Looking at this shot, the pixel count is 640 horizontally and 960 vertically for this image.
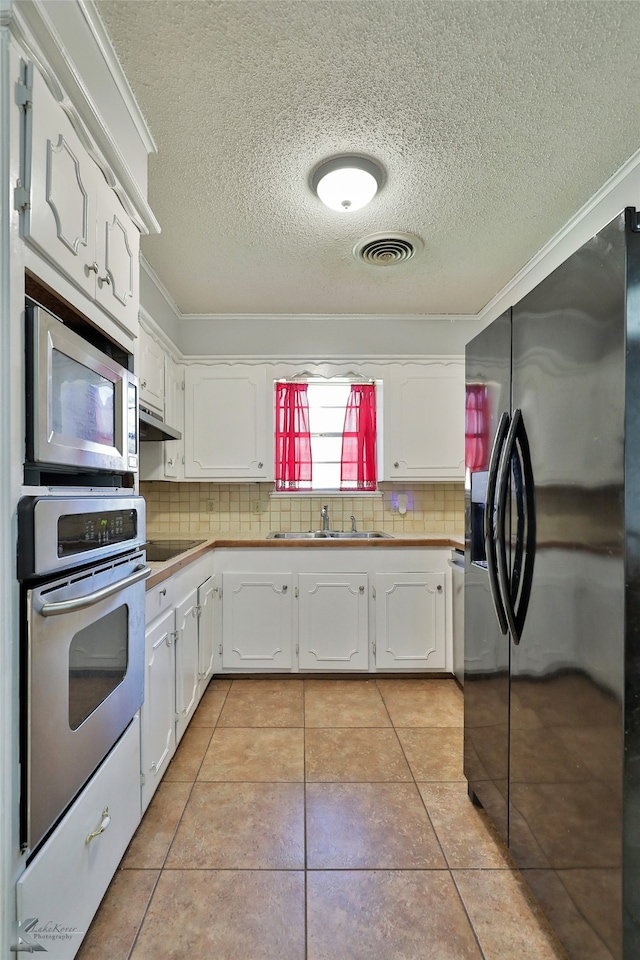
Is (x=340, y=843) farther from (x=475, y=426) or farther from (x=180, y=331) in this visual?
(x=180, y=331)

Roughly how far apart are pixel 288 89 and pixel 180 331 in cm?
227

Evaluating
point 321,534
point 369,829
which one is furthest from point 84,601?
point 321,534

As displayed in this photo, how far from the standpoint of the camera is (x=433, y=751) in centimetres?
232

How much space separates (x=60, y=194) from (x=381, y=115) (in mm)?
1214

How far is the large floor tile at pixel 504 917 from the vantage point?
1291mm

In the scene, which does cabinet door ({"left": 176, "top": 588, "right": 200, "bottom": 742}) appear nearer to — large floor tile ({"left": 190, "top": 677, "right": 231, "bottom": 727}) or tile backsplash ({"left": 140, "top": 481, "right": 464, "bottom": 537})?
large floor tile ({"left": 190, "top": 677, "right": 231, "bottom": 727})

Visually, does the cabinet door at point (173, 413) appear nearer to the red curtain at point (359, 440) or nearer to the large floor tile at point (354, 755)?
the red curtain at point (359, 440)

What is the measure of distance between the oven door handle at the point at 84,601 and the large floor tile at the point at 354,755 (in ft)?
4.12

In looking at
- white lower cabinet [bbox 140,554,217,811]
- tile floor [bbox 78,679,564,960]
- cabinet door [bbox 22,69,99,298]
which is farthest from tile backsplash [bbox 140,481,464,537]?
cabinet door [bbox 22,69,99,298]

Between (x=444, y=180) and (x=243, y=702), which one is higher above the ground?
(x=444, y=180)

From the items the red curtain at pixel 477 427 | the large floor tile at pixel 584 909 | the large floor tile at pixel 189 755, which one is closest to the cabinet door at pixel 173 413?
the large floor tile at pixel 189 755

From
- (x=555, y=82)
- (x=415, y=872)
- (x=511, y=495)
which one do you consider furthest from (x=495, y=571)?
(x=555, y=82)

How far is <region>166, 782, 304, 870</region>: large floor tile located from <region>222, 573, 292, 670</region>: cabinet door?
115cm

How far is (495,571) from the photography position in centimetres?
157
